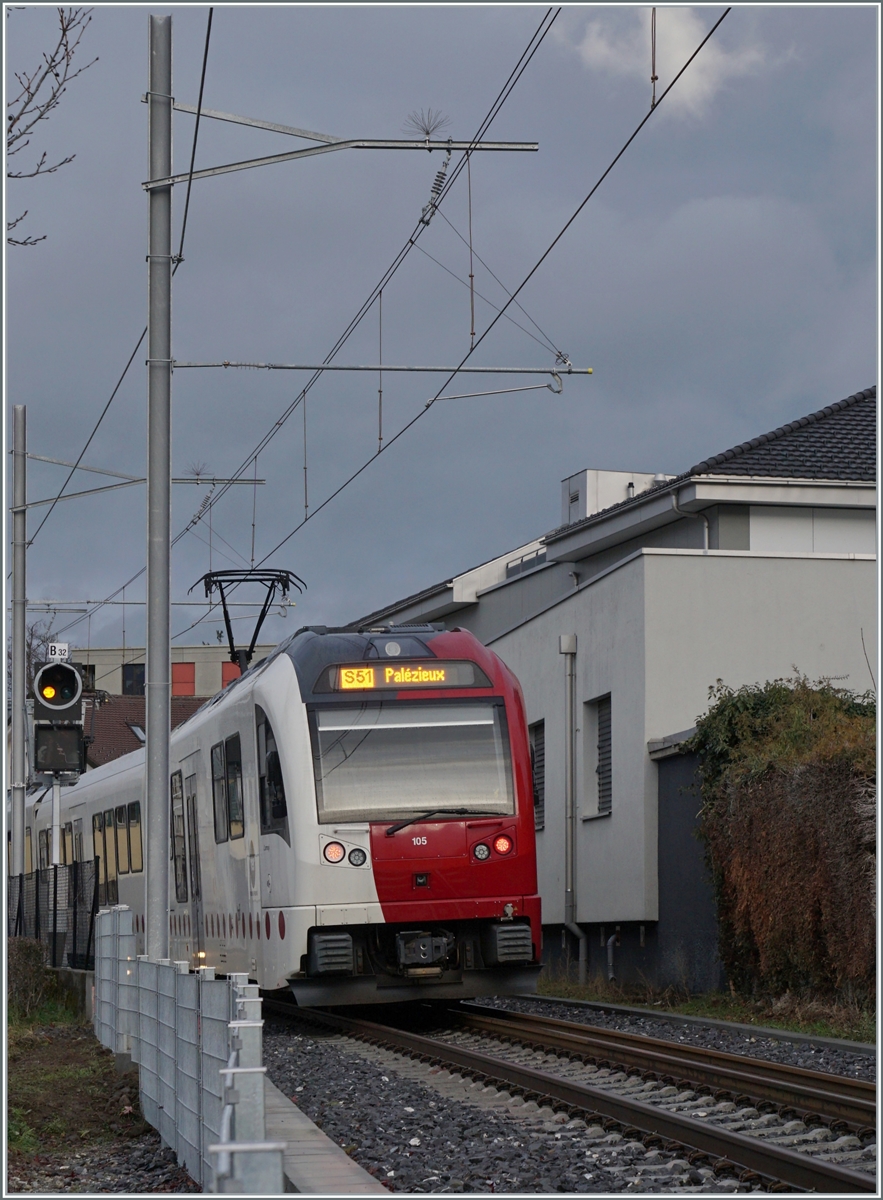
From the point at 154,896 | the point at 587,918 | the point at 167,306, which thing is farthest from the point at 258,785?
the point at 587,918

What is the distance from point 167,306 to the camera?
506 inches

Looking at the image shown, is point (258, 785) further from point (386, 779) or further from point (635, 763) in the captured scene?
point (635, 763)

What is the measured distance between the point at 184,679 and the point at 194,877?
78796mm

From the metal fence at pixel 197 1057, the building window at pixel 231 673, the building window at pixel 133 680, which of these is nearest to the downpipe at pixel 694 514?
the building window at pixel 231 673

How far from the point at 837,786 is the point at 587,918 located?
893cm

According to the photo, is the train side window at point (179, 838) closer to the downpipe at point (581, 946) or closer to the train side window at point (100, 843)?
the downpipe at point (581, 946)

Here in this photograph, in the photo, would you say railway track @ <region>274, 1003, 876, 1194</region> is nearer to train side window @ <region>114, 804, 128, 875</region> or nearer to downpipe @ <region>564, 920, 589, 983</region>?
downpipe @ <region>564, 920, 589, 983</region>

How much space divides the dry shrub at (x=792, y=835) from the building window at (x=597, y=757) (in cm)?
468

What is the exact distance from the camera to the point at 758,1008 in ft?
50.7

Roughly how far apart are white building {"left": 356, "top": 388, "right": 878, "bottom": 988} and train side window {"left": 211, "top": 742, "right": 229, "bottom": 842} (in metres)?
5.13

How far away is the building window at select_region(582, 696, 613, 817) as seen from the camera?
23.0m

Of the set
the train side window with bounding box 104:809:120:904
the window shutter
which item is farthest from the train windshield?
the train side window with bounding box 104:809:120:904

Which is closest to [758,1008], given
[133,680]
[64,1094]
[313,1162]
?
[64,1094]

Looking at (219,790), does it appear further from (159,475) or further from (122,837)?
(122,837)
